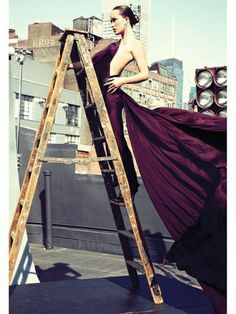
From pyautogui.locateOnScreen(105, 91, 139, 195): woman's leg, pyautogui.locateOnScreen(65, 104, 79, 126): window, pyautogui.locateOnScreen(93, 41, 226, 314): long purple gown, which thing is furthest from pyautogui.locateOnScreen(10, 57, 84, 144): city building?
pyautogui.locateOnScreen(93, 41, 226, 314): long purple gown

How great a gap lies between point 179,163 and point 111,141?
876 mm

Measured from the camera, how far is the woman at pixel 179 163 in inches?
162

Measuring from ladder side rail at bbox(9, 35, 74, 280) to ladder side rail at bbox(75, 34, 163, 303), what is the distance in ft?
0.61

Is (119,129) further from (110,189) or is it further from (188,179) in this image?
(188,179)

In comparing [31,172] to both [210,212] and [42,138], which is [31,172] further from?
[210,212]

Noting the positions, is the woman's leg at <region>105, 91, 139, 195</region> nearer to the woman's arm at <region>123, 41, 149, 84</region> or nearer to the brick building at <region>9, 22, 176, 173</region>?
the woman's arm at <region>123, 41, 149, 84</region>

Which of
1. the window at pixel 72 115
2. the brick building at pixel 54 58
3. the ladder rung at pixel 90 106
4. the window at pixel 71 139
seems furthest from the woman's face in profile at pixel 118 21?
the window at pixel 71 139

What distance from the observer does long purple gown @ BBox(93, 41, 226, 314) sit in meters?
4.09

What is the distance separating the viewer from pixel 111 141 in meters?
5.00

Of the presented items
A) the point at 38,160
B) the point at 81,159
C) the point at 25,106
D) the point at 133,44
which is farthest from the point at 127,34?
the point at 25,106
